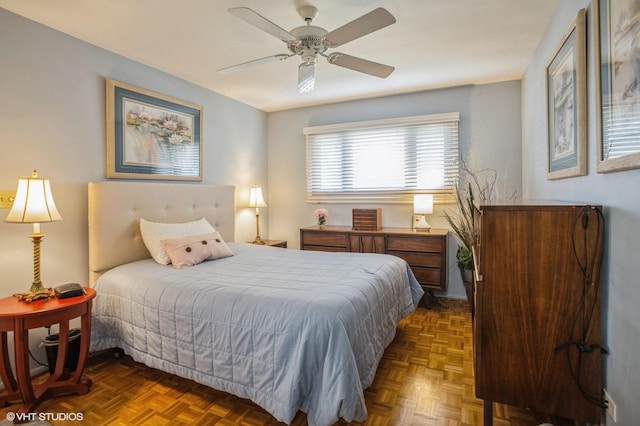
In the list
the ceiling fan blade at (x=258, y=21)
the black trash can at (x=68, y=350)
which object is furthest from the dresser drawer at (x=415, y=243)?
the black trash can at (x=68, y=350)

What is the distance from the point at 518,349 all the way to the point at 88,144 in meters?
3.15

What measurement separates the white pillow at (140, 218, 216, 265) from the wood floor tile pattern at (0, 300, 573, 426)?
809mm

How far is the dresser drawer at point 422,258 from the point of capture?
3.47 m

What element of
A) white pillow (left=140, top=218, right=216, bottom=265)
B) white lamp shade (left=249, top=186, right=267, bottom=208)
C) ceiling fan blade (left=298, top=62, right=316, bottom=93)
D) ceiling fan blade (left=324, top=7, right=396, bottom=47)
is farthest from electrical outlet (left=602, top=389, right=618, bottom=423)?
white lamp shade (left=249, top=186, right=267, bottom=208)

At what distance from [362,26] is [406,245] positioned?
237 centimetres

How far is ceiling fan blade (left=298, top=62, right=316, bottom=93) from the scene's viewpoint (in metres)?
2.27

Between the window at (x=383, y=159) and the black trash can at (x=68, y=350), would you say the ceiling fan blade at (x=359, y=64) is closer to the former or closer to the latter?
the window at (x=383, y=159)

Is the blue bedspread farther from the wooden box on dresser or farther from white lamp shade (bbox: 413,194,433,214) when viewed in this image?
white lamp shade (bbox: 413,194,433,214)

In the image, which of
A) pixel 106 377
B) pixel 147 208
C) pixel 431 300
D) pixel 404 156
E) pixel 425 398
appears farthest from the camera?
pixel 404 156

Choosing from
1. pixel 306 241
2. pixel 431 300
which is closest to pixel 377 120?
pixel 306 241

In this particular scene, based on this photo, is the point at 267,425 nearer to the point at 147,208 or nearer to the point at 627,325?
the point at 627,325

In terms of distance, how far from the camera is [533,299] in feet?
4.91

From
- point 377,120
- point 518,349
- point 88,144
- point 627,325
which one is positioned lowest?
point 518,349

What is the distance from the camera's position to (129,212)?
2721 mm
